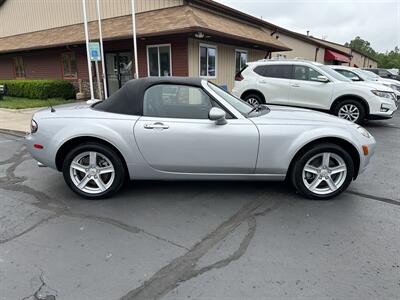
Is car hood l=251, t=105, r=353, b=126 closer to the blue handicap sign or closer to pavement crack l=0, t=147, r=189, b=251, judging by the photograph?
pavement crack l=0, t=147, r=189, b=251

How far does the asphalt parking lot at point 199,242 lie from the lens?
2.35 meters

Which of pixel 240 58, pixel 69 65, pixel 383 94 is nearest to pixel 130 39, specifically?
pixel 69 65

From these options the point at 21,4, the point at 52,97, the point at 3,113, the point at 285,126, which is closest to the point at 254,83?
the point at 285,126

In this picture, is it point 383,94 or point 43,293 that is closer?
point 43,293

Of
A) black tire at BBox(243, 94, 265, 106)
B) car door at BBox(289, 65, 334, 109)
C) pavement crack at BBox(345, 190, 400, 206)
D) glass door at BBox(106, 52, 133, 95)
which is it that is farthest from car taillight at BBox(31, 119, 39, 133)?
glass door at BBox(106, 52, 133, 95)

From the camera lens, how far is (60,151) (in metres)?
3.88

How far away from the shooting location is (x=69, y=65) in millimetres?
16500

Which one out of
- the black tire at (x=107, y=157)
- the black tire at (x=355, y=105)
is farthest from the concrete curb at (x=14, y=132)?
the black tire at (x=355, y=105)

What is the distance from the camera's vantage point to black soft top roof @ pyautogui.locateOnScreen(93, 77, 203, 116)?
385cm

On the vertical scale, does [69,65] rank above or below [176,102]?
above

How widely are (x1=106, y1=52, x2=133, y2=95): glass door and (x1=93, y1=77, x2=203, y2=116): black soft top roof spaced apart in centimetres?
1065

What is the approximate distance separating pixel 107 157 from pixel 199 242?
1.63 m

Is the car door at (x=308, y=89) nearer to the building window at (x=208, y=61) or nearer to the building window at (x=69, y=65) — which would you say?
the building window at (x=208, y=61)

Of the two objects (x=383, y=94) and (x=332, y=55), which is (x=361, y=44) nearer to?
(x=332, y=55)
